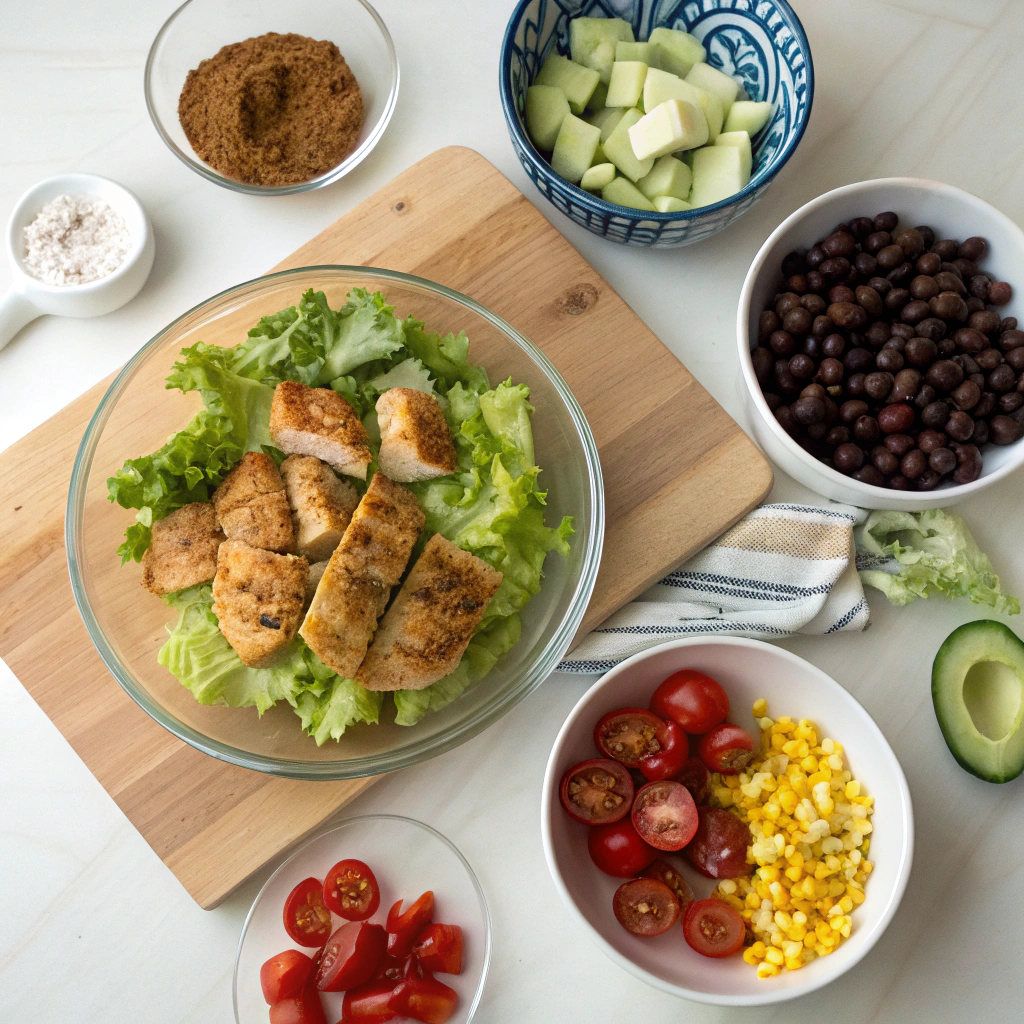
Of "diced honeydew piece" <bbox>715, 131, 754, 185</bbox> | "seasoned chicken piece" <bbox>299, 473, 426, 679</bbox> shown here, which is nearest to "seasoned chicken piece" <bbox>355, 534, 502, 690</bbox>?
"seasoned chicken piece" <bbox>299, 473, 426, 679</bbox>

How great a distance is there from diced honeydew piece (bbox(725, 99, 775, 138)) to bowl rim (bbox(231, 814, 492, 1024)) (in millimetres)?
2037

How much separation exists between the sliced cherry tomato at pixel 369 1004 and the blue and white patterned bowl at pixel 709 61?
2.01 m

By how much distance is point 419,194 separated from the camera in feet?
8.02

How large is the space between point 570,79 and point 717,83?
0.40m

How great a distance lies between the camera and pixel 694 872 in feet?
7.34

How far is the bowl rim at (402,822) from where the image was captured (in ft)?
7.34

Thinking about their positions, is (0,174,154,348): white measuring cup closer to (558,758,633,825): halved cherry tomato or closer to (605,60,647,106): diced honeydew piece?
(605,60,647,106): diced honeydew piece

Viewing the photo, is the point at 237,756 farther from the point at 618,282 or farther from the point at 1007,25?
the point at 1007,25

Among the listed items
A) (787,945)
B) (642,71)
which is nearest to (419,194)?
(642,71)

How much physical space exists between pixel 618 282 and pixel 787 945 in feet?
5.74

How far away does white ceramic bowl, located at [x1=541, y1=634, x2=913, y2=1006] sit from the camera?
6.64 feet

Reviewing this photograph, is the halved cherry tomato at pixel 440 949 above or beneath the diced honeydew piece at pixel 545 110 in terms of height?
beneath

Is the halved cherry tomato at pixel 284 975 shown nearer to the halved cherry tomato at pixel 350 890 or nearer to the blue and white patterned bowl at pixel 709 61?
the halved cherry tomato at pixel 350 890

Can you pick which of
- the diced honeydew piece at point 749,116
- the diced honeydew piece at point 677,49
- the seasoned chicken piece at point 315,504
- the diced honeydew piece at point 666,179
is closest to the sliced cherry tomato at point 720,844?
the seasoned chicken piece at point 315,504
